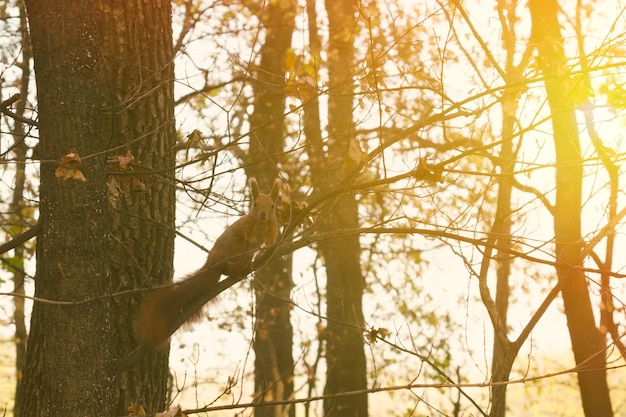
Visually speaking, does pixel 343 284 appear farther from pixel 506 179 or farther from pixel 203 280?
pixel 203 280

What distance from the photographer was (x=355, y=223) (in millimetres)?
11367

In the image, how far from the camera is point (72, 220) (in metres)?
3.37

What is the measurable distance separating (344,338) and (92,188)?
8.58 m

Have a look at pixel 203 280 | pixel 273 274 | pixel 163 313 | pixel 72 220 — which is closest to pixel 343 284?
pixel 273 274

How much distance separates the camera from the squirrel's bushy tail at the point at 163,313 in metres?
3.92

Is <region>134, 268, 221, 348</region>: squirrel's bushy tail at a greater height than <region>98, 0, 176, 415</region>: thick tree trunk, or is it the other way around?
<region>98, 0, 176, 415</region>: thick tree trunk

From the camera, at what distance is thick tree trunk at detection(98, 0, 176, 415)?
4180 mm

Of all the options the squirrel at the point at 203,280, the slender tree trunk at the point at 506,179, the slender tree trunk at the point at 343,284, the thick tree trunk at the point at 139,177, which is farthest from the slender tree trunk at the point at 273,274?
the thick tree trunk at the point at 139,177

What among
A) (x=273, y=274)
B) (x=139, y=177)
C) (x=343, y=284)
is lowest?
(x=139, y=177)

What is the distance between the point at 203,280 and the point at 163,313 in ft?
3.06

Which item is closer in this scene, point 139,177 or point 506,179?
point 139,177

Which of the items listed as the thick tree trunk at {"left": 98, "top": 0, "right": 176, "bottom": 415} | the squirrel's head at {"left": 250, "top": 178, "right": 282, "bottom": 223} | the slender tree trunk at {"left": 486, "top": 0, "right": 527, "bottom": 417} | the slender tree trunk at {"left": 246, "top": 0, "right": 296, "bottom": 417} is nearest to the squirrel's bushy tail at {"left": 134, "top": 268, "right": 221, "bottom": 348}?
the thick tree trunk at {"left": 98, "top": 0, "right": 176, "bottom": 415}

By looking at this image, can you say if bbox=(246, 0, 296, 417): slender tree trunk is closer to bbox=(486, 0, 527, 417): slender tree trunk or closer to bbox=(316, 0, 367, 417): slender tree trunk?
bbox=(316, 0, 367, 417): slender tree trunk

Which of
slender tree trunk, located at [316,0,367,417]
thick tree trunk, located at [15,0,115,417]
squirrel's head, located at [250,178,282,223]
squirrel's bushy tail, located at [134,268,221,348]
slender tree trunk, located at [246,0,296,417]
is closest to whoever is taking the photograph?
thick tree trunk, located at [15,0,115,417]
